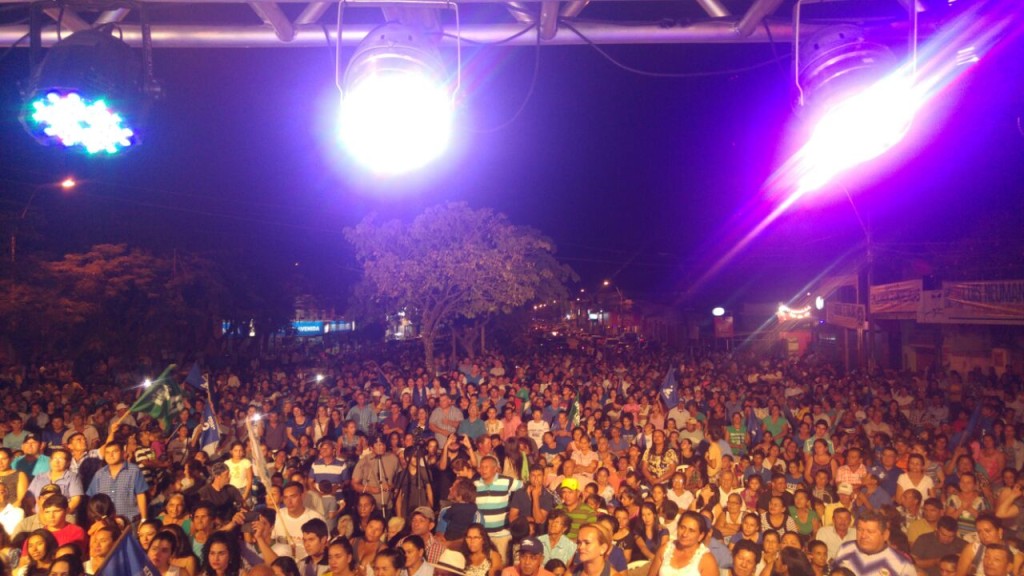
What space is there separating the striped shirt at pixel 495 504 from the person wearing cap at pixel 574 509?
49 cm

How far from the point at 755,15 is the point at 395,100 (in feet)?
5.87

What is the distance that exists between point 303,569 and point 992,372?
17371 millimetres

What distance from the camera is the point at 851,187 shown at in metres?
22.0

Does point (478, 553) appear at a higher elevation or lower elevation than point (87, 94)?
lower

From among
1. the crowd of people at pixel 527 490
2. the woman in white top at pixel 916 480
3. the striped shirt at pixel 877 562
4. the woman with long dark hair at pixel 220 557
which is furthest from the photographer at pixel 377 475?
the woman in white top at pixel 916 480

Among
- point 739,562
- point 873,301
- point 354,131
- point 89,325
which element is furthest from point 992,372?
point 89,325

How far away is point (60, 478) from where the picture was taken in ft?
20.9

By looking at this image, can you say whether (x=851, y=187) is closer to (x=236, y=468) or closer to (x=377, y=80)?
(x=236, y=468)

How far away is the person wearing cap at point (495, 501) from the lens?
6258 millimetres

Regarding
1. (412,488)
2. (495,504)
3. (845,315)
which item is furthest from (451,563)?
(845,315)

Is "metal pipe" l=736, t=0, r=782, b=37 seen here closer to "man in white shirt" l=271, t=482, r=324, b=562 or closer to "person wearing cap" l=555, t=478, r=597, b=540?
"person wearing cap" l=555, t=478, r=597, b=540

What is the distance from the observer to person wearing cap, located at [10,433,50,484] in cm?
700

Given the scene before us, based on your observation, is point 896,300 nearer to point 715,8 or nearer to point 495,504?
point 495,504

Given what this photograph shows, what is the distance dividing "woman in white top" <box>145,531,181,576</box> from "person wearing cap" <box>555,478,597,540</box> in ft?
10.1
